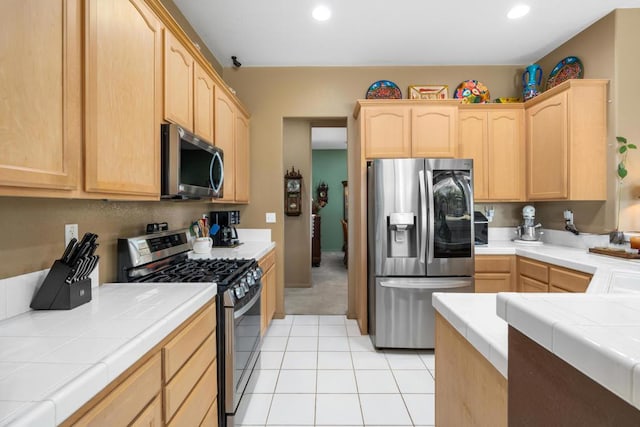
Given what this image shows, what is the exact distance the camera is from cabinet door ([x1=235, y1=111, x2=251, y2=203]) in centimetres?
299

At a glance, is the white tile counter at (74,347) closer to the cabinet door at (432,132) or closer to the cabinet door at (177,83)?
the cabinet door at (177,83)

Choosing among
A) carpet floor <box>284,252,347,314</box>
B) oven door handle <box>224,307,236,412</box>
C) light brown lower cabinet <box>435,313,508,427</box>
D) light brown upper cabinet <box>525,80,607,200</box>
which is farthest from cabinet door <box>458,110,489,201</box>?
oven door handle <box>224,307,236,412</box>

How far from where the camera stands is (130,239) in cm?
171

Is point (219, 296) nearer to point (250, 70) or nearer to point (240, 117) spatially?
point (240, 117)

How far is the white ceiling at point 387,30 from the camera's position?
8.05 ft

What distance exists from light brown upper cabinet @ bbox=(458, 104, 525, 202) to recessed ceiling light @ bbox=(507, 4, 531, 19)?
0.83m

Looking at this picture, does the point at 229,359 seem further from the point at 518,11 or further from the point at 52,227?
the point at 518,11

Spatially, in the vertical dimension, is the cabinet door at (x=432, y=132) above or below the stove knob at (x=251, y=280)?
above

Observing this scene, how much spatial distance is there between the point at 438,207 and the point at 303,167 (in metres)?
2.79

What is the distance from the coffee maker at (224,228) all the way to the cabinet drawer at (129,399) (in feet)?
6.60

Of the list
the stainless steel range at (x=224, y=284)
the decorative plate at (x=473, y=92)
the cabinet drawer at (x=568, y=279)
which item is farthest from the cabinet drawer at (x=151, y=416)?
the decorative plate at (x=473, y=92)

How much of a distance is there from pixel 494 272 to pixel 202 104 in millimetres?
2892

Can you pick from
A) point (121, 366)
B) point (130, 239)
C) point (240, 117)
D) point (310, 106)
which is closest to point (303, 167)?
point (310, 106)

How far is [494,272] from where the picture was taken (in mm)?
2893
